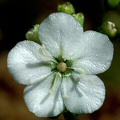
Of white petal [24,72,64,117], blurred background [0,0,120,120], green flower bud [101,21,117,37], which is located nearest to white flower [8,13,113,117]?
white petal [24,72,64,117]

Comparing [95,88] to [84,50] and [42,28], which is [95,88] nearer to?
[84,50]

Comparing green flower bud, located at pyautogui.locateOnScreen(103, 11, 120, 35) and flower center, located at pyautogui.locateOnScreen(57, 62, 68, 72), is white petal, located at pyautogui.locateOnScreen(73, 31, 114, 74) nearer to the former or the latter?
flower center, located at pyautogui.locateOnScreen(57, 62, 68, 72)

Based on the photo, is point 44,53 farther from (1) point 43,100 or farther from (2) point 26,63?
(1) point 43,100

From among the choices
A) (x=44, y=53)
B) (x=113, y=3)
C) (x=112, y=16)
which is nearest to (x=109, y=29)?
(x=113, y=3)

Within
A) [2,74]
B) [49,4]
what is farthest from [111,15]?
[2,74]

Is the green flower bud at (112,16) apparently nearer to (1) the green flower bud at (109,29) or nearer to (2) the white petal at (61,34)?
(1) the green flower bud at (109,29)

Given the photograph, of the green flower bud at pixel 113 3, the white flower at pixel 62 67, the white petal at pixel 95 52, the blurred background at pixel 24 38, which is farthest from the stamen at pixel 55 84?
the blurred background at pixel 24 38
